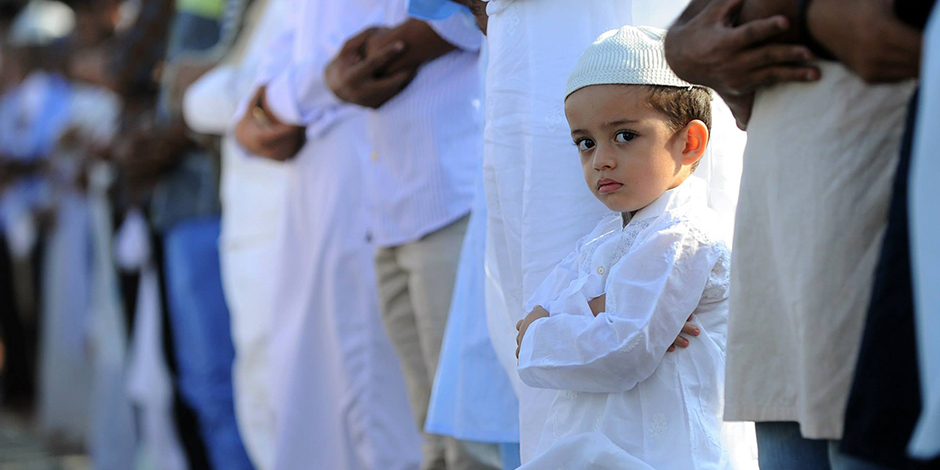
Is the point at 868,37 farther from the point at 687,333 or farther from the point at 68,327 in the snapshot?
the point at 68,327

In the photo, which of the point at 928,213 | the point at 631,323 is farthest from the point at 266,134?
the point at 928,213

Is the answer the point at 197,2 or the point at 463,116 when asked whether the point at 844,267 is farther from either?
Answer: the point at 197,2

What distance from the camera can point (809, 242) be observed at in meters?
1.37

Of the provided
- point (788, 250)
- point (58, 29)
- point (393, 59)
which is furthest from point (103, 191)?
point (788, 250)

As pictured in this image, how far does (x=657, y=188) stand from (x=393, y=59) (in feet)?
3.17

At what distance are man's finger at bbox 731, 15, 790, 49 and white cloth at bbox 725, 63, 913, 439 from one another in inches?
2.6

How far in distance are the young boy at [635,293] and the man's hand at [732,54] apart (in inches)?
8.4

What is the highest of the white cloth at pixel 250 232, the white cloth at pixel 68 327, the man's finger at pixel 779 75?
the man's finger at pixel 779 75

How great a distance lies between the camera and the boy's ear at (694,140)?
1866mm

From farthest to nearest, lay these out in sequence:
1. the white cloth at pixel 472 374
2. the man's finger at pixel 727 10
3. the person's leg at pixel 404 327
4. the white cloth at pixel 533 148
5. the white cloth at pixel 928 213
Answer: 1. the person's leg at pixel 404 327
2. the white cloth at pixel 472 374
3. the white cloth at pixel 533 148
4. the man's finger at pixel 727 10
5. the white cloth at pixel 928 213

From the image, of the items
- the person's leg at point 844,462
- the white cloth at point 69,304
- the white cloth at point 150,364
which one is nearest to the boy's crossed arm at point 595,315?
the person's leg at point 844,462

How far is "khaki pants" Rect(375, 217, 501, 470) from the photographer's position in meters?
2.45

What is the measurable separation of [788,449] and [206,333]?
3.10m

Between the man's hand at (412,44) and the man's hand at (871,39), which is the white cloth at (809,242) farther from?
the man's hand at (412,44)
